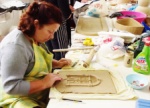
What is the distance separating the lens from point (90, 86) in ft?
3.38

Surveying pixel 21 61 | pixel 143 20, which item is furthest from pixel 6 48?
pixel 143 20

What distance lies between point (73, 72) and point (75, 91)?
19cm

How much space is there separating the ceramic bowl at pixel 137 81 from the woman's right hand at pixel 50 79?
1.18 feet

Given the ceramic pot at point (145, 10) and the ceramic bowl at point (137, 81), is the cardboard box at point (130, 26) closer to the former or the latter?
the ceramic pot at point (145, 10)

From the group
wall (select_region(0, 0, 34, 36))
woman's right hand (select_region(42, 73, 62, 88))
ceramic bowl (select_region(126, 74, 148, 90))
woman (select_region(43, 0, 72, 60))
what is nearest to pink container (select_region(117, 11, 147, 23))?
woman (select_region(43, 0, 72, 60))

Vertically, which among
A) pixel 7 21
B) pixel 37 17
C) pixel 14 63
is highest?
pixel 37 17

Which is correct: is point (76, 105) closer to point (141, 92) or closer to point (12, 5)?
point (141, 92)

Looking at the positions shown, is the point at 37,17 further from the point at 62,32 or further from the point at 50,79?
the point at 62,32

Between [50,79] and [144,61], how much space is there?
518 millimetres

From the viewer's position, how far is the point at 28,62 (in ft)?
3.46

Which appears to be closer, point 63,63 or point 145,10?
point 63,63

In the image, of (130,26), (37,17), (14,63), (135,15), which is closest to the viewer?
(14,63)

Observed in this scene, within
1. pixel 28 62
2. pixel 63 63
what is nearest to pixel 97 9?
pixel 63 63

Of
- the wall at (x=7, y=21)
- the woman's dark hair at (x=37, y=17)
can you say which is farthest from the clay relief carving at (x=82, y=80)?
the wall at (x=7, y=21)
